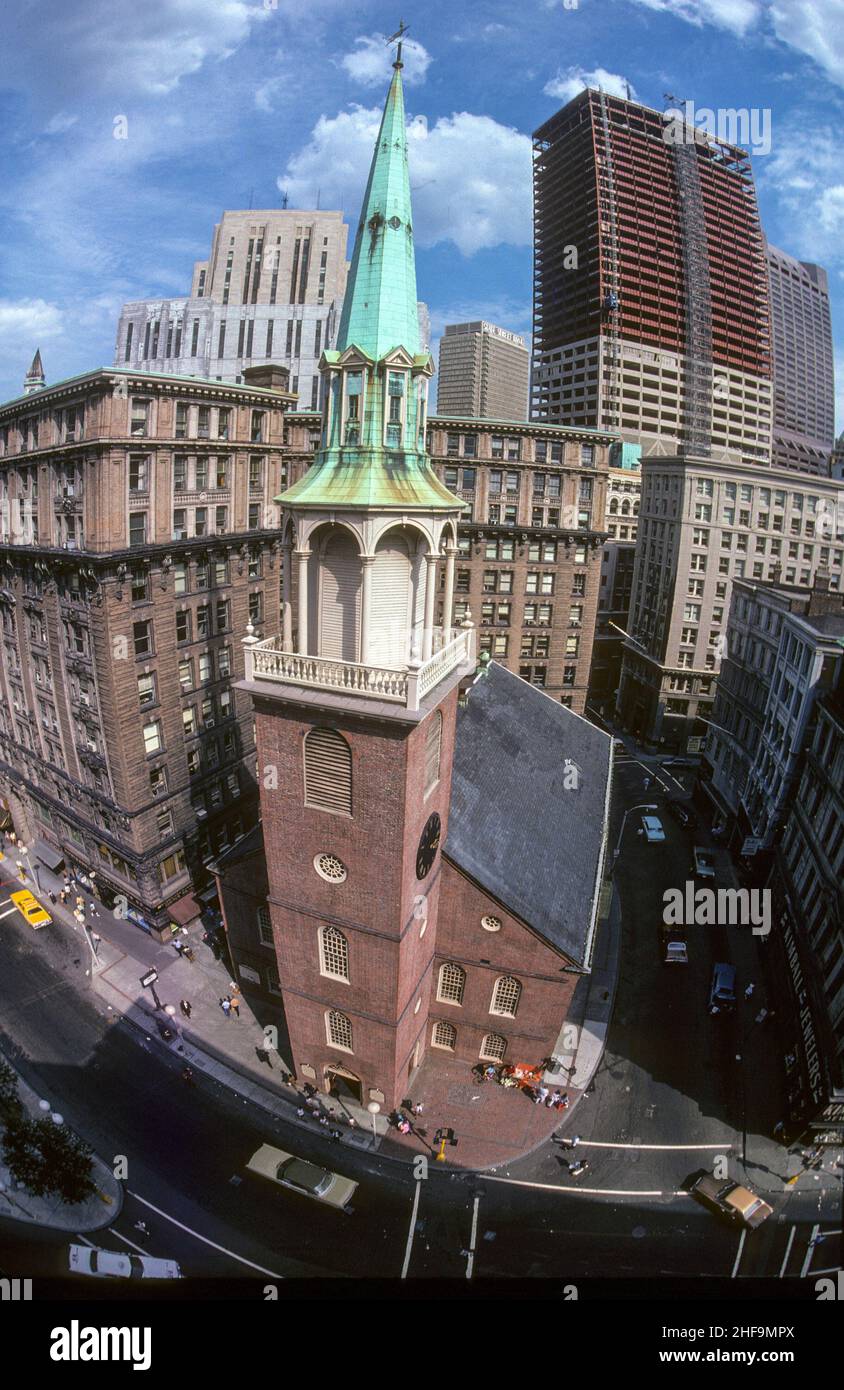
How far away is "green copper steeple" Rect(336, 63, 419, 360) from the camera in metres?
19.9

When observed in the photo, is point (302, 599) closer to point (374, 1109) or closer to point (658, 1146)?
point (374, 1109)

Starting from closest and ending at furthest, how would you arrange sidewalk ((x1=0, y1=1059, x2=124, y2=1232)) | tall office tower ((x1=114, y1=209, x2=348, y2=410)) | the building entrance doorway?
sidewalk ((x1=0, y1=1059, x2=124, y2=1232))
the building entrance doorway
tall office tower ((x1=114, y1=209, x2=348, y2=410))

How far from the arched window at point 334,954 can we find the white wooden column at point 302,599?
12.2m

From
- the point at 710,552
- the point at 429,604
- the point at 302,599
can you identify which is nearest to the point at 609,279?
the point at 710,552

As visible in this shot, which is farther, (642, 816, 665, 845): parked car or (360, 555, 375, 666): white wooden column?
(642, 816, 665, 845): parked car

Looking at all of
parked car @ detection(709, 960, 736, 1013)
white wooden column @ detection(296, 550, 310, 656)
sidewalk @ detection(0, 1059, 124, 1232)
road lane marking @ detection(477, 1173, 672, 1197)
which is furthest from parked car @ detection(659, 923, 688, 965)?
white wooden column @ detection(296, 550, 310, 656)

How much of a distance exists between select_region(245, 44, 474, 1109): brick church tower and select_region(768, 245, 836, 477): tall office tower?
130 m

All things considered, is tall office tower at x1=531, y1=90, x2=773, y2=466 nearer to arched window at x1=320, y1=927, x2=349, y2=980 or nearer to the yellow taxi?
arched window at x1=320, y1=927, x2=349, y2=980

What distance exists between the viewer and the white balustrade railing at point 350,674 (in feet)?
69.3

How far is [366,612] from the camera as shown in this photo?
21297 mm

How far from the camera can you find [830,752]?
41.6 m

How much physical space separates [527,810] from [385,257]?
1034 inches

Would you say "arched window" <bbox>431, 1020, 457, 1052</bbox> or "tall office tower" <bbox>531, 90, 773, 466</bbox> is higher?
"tall office tower" <bbox>531, 90, 773, 466</bbox>

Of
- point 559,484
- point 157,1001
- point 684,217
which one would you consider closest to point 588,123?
point 684,217
